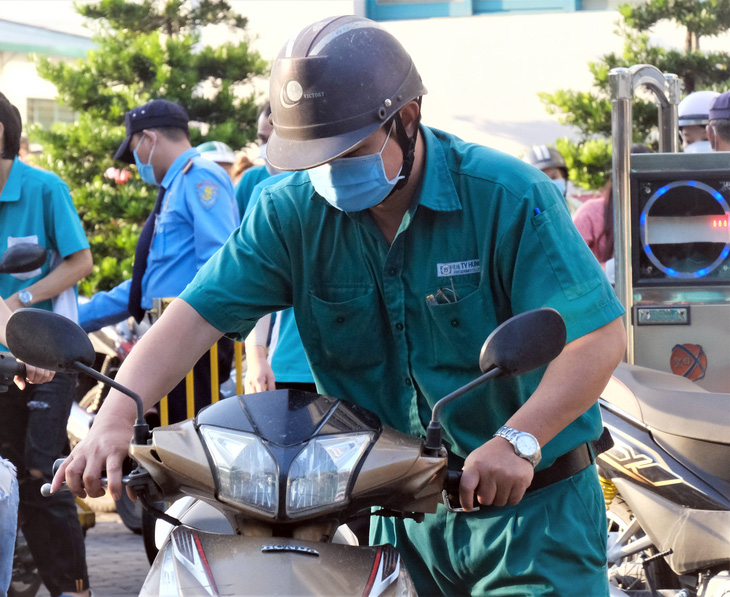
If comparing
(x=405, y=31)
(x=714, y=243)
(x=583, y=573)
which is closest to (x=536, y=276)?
(x=583, y=573)

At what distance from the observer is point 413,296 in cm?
208

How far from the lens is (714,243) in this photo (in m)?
4.14

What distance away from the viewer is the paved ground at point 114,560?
17.0ft

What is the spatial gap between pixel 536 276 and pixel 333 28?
549 millimetres

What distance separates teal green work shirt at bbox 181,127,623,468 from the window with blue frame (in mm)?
10535

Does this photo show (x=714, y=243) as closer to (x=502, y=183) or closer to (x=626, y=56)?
(x=502, y=183)

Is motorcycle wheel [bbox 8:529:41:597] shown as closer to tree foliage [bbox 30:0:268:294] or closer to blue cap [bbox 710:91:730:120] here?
blue cap [bbox 710:91:730:120]

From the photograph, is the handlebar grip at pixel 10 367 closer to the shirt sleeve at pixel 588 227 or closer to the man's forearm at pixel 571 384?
the man's forearm at pixel 571 384

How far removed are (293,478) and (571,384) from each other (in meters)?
0.53

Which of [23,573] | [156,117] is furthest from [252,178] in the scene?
[23,573]

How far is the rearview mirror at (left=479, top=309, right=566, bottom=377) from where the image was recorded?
163 centimetres

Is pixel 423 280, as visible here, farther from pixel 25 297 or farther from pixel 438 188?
pixel 25 297

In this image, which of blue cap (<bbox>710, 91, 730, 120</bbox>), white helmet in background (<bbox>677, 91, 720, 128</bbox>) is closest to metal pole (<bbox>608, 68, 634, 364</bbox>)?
blue cap (<bbox>710, 91, 730, 120</bbox>)

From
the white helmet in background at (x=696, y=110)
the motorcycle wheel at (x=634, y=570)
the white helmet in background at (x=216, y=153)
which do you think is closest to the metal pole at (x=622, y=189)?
the motorcycle wheel at (x=634, y=570)
